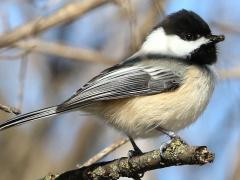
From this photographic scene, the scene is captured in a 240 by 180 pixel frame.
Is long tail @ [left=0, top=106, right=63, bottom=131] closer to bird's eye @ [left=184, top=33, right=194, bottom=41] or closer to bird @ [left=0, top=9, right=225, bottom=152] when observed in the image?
bird @ [left=0, top=9, right=225, bottom=152]

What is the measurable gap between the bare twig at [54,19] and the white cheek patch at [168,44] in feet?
1.59

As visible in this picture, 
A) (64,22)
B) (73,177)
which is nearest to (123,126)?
(73,177)

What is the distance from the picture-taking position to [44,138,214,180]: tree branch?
7.43 ft

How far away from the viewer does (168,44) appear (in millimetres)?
3438

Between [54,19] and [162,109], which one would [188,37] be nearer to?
[162,109]

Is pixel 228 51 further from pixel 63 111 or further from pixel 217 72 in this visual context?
pixel 63 111

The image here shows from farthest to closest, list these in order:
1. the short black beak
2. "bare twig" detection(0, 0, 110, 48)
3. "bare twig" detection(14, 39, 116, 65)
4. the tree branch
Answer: "bare twig" detection(14, 39, 116, 65) → "bare twig" detection(0, 0, 110, 48) → the short black beak → the tree branch

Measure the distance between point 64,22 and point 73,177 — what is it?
140 centimetres

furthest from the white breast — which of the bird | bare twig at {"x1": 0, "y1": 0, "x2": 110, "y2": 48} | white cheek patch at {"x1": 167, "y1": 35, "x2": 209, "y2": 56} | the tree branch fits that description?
bare twig at {"x1": 0, "y1": 0, "x2": 110, "y2": 48}

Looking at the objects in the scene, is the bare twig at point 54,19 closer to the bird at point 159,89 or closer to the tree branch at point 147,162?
the bird at point 159,89

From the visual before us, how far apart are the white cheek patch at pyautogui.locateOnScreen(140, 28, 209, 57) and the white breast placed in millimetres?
237

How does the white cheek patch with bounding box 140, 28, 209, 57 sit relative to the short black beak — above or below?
above

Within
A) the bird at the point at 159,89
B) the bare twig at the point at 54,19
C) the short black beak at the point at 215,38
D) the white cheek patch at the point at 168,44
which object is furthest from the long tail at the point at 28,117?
the short black beak at the point at 215,38

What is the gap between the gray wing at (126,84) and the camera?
302 cm
